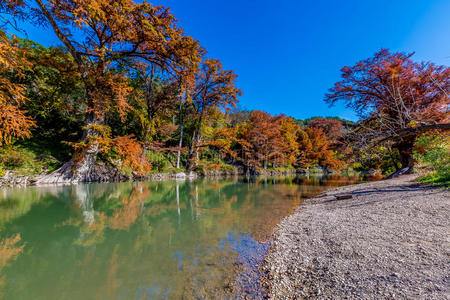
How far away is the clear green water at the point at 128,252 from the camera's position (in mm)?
1994

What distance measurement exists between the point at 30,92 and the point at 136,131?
7524mm

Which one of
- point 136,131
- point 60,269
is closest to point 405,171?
point 60,269

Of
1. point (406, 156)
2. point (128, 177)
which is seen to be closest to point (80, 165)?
point (128, 177)

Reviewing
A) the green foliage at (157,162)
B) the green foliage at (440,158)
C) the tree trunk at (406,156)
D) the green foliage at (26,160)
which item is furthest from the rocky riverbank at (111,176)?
the green foliage at (440,158)

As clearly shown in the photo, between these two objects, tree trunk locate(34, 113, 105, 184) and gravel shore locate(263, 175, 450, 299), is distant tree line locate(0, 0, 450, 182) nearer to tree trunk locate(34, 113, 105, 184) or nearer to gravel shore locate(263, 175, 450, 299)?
tree trunk locate(34, 113, 105, 184)

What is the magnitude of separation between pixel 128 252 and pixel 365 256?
133 inches

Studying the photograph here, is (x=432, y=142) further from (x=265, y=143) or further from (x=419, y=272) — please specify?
(x=265, y=143)

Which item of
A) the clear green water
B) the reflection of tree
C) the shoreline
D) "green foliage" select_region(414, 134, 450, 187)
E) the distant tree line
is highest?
the distant tree line

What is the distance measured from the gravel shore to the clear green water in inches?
16.8

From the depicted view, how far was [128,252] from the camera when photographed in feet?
9.43

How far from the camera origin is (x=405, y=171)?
1095cm

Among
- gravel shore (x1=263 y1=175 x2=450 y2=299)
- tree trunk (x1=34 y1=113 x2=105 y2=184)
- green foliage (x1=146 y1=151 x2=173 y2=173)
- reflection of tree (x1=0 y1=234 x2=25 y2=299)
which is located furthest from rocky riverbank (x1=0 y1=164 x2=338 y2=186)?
gravel shore (x1=263 y1=175 x2=450 y2=299)

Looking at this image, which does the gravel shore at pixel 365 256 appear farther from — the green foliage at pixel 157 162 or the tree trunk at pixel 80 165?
the green foliage at pixel 157 162

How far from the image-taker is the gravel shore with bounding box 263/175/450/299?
1699mm
